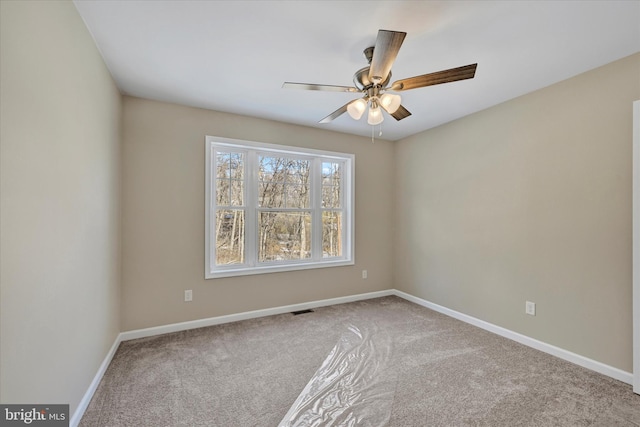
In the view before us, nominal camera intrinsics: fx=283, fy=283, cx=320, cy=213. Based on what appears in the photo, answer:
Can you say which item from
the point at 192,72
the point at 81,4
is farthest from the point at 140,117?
the point at 81,4

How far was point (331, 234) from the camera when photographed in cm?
423

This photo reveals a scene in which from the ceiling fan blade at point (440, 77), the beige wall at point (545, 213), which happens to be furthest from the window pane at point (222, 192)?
the beige wall at point (545, 213)

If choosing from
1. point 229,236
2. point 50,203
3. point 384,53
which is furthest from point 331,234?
point 50,203

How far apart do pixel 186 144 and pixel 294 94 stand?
53.0 inches

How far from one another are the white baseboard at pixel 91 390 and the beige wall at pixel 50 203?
5 cm

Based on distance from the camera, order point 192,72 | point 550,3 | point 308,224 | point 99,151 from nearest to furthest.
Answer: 1. point 550,3
2. point 99,151
3. point 192,72
4. point 308,224

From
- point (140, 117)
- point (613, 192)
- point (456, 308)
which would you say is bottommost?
point (456, 308)

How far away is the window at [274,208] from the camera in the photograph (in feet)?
11.3

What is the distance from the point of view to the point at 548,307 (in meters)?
2.65

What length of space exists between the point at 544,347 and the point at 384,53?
9.72 ft

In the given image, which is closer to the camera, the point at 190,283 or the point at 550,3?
the point at 550,3

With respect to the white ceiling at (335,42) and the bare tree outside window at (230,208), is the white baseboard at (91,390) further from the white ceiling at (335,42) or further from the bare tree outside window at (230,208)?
the white ceiling at (335,42)

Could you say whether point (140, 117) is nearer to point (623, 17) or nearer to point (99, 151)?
point (99, 151)

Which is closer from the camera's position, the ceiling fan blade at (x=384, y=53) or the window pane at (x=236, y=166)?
the ceiling fan blade at (x=384, y=53)
